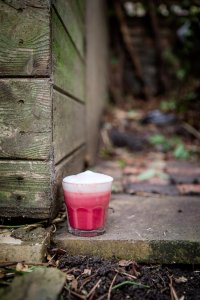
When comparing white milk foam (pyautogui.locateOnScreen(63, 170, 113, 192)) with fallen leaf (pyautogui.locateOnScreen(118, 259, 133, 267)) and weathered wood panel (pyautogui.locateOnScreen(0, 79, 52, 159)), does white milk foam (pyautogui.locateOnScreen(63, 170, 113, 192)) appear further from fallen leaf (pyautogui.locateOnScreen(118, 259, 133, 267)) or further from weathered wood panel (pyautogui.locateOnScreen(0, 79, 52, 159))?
fallen leaf (pyautogui.locateOnScreen(118, 259, 133, 267))

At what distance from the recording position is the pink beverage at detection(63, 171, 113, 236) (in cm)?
135

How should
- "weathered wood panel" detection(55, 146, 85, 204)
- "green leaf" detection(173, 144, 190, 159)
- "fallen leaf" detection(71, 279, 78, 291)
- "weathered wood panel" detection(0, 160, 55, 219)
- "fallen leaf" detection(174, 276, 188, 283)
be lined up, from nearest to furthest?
"fallen leaf" detection(71, 279, 78, 291), "fallen leaf" detection(174, 276, 188, 283), "weathered wood panel" detection(0, 160, 55, 219), "weathered wood panel" detection(55, 146, 85, 204), "green leaf" detection(173, 144, 190, 159)

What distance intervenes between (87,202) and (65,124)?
0.54m

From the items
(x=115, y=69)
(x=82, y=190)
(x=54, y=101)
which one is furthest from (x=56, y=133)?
(x=115, y=69)

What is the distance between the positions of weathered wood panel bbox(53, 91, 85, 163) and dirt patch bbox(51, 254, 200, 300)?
0.47 metres

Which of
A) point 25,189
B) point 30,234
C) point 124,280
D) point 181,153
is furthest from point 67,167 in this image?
point 181,153

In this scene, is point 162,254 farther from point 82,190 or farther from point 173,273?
point 82,190

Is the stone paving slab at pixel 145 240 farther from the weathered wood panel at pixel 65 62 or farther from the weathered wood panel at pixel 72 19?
the weathered wood panel at pixel 72 19

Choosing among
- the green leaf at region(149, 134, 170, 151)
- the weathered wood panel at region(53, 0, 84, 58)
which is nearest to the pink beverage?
the weathered wood panel at region(53, 0, 84, 58)

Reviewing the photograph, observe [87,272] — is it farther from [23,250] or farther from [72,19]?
[72,19]

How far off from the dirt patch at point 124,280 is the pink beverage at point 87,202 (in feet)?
0.41

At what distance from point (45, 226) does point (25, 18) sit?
2.81ft

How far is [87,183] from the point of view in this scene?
133 cm

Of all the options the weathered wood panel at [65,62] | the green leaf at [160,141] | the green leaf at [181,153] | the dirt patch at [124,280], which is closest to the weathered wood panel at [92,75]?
the weathered wood panel at [65,62]
